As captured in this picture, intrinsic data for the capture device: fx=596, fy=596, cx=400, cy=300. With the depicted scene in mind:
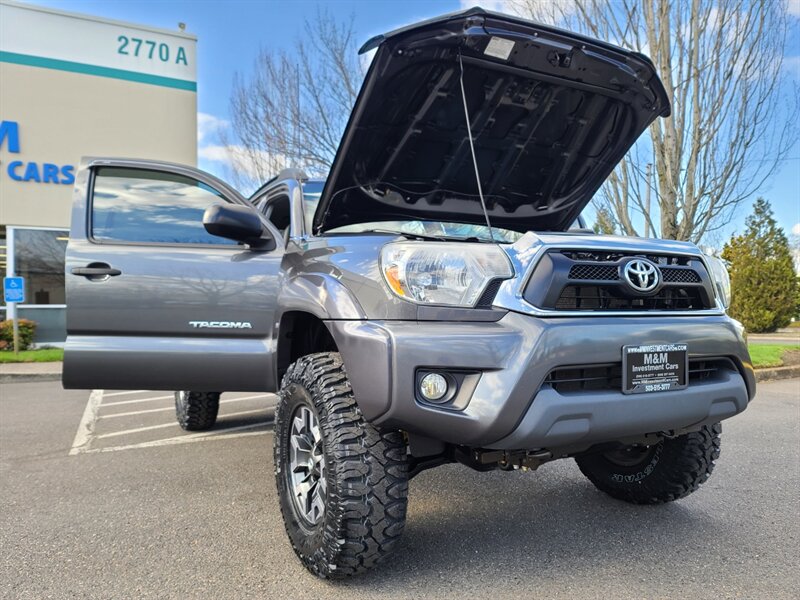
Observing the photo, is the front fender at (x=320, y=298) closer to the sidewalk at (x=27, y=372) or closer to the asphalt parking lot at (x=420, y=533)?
the asphalt parking lot at (x=420, y=533)

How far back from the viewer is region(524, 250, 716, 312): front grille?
210 centimetres

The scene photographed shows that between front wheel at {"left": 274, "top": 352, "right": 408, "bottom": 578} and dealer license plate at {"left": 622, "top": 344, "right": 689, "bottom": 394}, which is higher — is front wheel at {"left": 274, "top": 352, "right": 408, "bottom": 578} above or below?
below

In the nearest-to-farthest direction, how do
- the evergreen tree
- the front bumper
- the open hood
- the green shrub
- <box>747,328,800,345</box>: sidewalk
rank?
the front bumper, the open hood, the green shrub, <box>747,328,800,345</box>: sidewalk, the evergreen tree

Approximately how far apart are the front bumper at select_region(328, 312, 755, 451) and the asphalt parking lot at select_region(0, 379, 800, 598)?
26.2 inches

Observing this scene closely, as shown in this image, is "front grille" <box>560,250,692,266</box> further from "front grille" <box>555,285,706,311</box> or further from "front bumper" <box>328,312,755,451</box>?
"front bumper" <box>328,312,755,451</box>

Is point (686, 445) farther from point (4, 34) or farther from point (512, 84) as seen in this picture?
point (4, 34)

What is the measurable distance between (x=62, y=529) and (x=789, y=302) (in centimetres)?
2165

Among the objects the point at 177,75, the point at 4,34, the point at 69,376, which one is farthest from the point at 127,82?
the point at 69,376

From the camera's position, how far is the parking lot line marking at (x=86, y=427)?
4633 millimetres

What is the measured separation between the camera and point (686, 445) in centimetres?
286

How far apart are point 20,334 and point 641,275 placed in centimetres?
1285

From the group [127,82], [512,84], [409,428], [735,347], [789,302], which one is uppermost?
[127,82]

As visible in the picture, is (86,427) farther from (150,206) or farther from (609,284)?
(609,284)

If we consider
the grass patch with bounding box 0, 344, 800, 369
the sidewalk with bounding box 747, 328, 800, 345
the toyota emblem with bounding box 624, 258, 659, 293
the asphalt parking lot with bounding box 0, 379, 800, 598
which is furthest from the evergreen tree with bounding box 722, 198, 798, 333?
the toyota emblem with bounding box 624, 258, 659, 293
